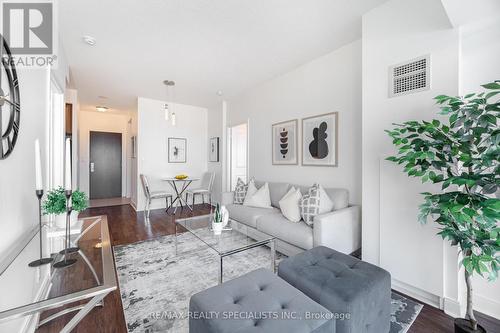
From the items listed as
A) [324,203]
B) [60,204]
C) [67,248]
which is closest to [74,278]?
[67,248]

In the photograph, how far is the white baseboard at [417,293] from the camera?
1.80 meters

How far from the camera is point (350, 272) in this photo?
4.83ft

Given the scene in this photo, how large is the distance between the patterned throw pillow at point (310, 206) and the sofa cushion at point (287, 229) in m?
0.09

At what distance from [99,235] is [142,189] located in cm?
364

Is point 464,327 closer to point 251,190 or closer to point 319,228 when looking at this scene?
point 319,228

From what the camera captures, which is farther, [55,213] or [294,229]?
[294,229]

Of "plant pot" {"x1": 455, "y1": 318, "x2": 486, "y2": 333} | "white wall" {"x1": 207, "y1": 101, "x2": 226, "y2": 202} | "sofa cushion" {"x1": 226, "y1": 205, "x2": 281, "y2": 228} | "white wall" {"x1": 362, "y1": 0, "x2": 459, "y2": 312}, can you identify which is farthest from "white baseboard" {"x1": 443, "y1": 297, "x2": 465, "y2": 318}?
"white wall" {"x1": 207, "y1": 101, "x2": 226, "y2": 202}

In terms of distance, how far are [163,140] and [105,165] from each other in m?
2.89

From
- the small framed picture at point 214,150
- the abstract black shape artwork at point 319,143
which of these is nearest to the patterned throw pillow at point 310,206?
the abstract black shape artwork at point 319,143

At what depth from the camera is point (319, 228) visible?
220cm

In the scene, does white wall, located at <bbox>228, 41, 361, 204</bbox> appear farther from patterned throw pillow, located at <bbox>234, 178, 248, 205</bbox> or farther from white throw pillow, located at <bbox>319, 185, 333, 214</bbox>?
patterned throw pillow, located at <bbox>234, 178, 248, 205</bbox>

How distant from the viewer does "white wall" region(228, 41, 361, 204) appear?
2.75m

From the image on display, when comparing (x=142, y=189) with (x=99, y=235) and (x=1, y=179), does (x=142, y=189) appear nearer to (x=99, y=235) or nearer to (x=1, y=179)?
(x=99, y=235)

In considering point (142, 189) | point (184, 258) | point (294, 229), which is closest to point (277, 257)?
point (294, 229)
